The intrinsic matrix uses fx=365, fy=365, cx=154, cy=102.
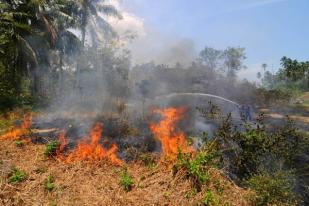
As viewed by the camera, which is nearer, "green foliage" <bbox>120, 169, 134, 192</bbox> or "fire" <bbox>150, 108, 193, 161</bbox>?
"green foliage" <bbox>120, 169, 134, 192</bbox>

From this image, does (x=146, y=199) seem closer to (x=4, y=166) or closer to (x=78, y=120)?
(x=4, y=166)

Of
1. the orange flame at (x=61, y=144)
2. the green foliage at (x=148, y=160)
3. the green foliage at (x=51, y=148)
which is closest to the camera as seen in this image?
the green foliage at (x=148, y=160)

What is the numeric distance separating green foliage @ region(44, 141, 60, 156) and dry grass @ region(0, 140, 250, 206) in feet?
0.89

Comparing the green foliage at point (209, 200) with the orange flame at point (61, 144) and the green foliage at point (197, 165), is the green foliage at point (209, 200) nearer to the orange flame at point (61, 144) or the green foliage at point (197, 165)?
the green foliage at point (197, 165)

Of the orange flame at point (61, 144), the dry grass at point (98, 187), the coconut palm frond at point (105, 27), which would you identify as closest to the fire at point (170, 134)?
the dry grass at point (98, 187)

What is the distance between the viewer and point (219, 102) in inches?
1113

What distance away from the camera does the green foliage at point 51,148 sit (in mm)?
11789

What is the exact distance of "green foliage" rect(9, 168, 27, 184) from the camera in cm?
1025

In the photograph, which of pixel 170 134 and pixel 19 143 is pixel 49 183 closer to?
pixel 19 143

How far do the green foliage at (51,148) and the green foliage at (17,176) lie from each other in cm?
123

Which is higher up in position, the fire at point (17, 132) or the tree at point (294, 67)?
the tree at point (294, 67)

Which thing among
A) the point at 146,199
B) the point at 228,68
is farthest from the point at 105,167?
the point at 228,68

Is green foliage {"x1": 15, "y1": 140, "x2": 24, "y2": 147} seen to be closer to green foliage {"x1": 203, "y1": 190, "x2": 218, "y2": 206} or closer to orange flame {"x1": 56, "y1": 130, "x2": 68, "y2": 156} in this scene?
orange flame {"x1": 56, "y1": 130, "x2": 68, "y2": 156}

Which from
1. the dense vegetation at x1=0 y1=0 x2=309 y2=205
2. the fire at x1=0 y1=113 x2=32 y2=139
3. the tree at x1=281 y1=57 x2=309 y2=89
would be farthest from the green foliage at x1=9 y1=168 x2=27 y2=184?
the tree at x1=281 y1=57 x2=309 y2=89
